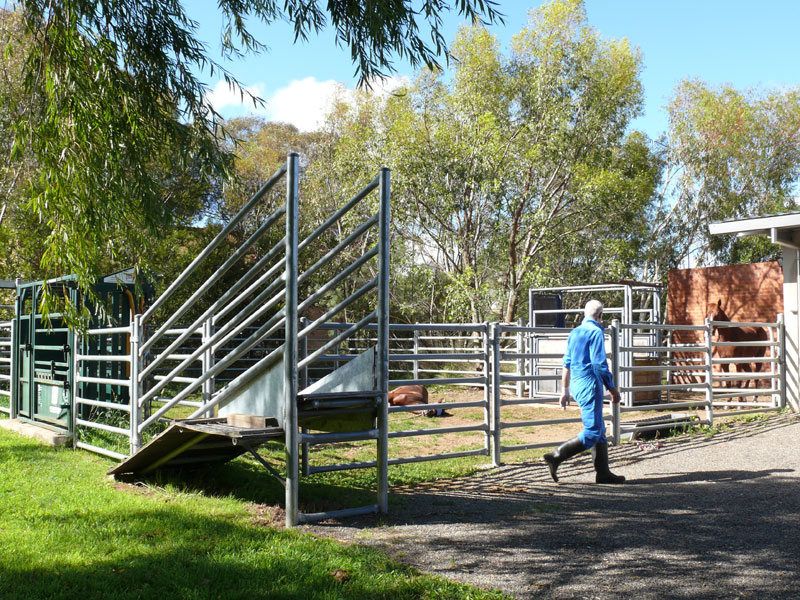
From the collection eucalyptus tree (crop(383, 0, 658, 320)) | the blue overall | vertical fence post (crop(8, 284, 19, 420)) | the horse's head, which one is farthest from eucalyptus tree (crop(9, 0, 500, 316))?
eucalyptus tree (crop(383, 0, 658, 320))

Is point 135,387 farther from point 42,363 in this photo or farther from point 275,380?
point 42,363

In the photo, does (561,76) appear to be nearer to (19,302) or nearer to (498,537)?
(19,302)

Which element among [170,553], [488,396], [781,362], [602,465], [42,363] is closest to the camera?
[170,553]

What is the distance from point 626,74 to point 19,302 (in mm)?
22212

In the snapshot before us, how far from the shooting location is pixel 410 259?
28.3 meters

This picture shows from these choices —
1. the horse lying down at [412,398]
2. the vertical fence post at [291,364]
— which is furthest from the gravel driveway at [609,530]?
the horse lying down at [412,398]

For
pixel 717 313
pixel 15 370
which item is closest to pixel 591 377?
pixel 15 370

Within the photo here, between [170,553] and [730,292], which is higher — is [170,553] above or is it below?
below

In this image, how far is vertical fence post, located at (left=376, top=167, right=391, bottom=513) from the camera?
18.7 feet

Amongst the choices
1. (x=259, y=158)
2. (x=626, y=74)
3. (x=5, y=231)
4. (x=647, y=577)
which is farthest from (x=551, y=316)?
(x=259, y=158)

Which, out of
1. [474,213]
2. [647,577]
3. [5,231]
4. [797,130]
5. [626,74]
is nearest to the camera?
[647,577]

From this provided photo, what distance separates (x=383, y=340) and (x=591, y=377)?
96.3 inches

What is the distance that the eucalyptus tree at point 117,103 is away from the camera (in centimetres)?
605

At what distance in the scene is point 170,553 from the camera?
4.49 m
